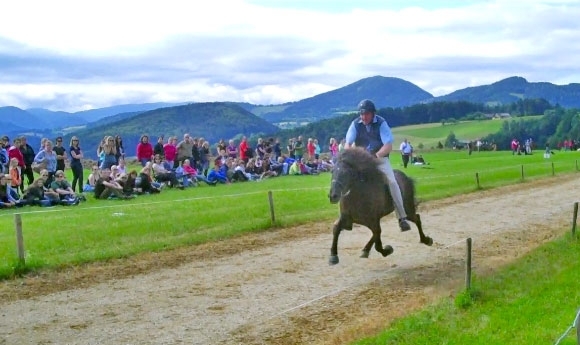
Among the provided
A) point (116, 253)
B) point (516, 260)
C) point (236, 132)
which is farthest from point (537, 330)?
point (236, 132)

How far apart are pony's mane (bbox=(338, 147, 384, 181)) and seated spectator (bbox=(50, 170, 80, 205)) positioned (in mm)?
11511

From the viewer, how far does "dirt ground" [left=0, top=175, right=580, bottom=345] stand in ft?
27.2

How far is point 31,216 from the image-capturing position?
59.6 feet

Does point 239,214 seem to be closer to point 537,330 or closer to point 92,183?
point 92,183

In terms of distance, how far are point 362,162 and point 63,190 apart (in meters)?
11.9

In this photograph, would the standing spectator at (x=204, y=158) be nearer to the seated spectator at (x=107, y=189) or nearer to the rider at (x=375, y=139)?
the seated spectator at (x=107, y=189)

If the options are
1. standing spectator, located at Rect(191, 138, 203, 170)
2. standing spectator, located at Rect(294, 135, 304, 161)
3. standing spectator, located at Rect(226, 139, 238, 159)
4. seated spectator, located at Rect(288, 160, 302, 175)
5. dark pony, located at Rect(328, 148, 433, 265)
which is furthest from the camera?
standing spectator, located at Rect(294, 135, 304, 161)

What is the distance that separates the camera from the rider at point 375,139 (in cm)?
1181

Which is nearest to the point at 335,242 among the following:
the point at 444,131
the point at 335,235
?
the point at 335,235

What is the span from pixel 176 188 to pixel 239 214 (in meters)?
7.49

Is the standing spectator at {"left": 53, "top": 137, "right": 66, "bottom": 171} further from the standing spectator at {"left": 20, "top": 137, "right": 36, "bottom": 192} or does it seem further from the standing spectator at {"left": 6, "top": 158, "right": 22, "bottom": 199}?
the standing spectator at {"left": 6, "top": 158, "right": 22, "bottom": 199}

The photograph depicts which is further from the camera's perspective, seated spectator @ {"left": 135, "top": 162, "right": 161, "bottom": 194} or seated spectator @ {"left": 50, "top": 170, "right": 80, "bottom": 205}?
seated spectator @ {"left": 135, "top": 162, "right": 161, "bottom": 194}

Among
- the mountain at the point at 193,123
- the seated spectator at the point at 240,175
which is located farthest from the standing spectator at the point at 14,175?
the mountain at the point at 193,123

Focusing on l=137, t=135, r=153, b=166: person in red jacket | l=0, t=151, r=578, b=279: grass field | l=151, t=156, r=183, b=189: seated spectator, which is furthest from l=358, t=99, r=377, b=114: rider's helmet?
l=137, t=135, r=153, b=166: person in red jacket
